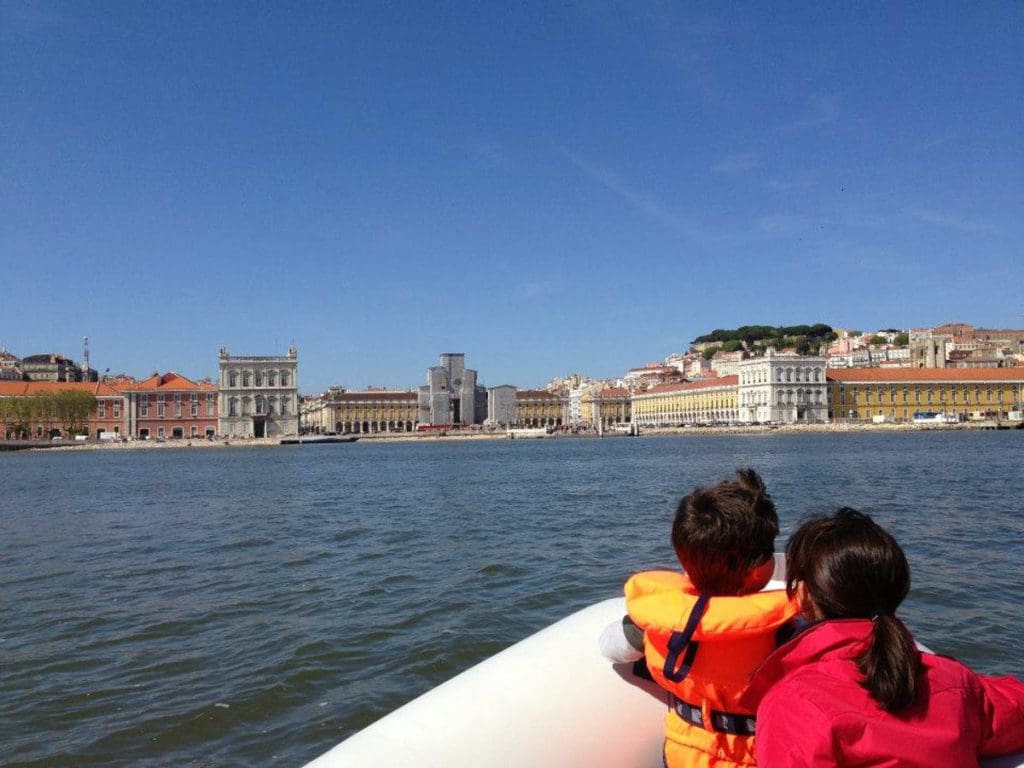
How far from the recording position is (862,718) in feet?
5.27

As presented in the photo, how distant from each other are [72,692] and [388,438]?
320 feet

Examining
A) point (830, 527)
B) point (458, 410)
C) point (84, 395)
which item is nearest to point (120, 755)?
point (830, 527)

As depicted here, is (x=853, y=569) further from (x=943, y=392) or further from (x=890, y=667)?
(x=943, y=392)

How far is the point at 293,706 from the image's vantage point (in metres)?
5.11

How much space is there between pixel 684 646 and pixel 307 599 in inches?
269

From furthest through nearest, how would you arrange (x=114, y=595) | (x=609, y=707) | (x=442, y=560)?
(x=442, y=560), (x=114, y=595), (x=609, y=707)

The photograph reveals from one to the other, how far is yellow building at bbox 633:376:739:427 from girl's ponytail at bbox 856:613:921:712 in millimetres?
105770

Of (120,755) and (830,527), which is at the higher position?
(830,527)

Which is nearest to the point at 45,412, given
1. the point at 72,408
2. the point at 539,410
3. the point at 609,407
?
the point at 72,408

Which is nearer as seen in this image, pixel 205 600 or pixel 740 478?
pixel 740 478

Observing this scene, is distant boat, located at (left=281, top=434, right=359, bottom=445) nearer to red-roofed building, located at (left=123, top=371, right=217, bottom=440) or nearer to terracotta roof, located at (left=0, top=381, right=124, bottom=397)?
red-roofed building, located at (left=123, top=371, right=217, bottom=440)

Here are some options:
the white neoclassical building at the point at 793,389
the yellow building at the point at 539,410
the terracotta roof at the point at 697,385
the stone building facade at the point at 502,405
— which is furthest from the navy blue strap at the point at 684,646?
the yellow building at the point at 539,410

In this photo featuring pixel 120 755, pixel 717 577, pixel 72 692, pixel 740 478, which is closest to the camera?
pixel 717 577

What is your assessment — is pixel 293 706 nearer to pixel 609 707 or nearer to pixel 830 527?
pixel 609 707
